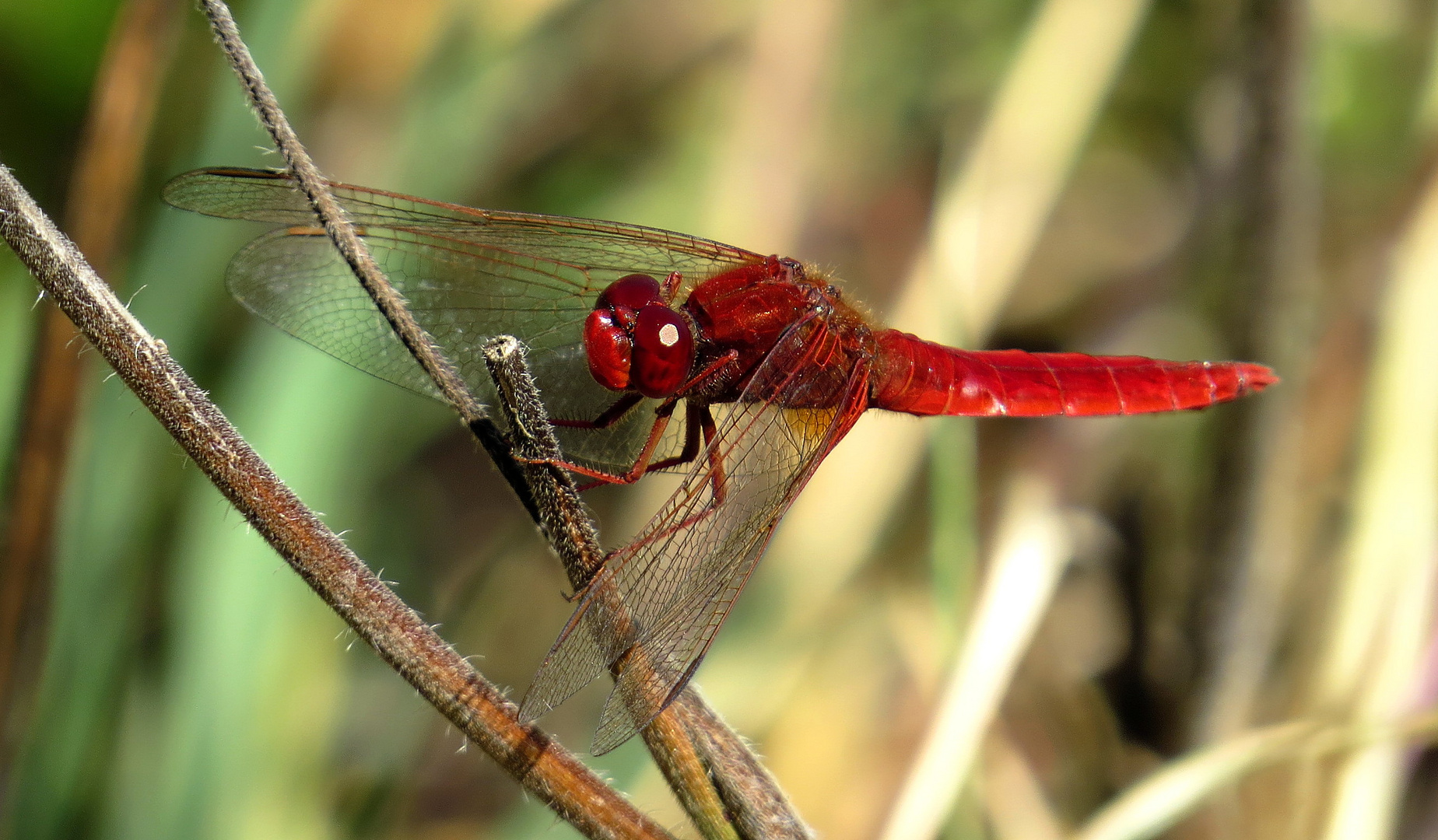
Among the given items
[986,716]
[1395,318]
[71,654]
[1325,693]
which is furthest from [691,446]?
[1395,318]

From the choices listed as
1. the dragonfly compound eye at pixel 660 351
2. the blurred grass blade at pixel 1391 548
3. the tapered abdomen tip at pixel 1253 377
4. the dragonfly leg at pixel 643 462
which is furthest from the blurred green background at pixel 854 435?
the dragonfly compound eye at pixel 660 351

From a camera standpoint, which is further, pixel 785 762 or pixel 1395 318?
pixel 785 762

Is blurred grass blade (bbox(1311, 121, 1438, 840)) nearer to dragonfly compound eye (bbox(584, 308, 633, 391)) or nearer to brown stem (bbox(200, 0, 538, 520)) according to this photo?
dragonfly compound eye (bbox(584, 308, 633, 391))

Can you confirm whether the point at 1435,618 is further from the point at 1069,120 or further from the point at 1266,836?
the point at 1069,120

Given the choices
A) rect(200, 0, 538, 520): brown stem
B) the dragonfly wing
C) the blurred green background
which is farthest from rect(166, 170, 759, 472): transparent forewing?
rect(200, 0, 538, 520): brown stem

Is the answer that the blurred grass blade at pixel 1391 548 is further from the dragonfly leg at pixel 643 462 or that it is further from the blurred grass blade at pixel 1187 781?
the dragonfly leg at pixel 643 462

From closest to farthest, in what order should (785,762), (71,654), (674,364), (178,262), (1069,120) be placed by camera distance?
(674,364)
(71,654)
(178,262)
(785,762)
(1069,120)

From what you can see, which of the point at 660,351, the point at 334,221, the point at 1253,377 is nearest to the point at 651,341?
the point at 660,351
